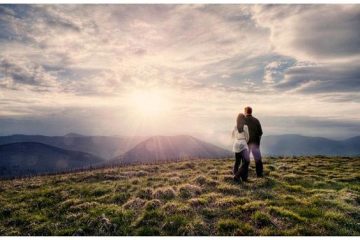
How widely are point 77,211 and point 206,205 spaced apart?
21.5 feet

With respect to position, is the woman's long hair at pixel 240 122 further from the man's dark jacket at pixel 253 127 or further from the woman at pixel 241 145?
the man's dark jacket at pixel 253 127

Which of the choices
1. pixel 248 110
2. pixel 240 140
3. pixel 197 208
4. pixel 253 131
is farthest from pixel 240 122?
pixel 197 208

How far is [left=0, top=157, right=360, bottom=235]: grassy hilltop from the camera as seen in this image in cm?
1181

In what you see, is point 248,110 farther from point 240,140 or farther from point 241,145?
point 241,145

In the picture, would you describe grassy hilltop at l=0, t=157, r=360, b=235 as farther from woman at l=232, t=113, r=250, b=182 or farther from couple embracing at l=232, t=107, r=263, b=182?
couple embracing at l=232, t=107, r=263, b=182

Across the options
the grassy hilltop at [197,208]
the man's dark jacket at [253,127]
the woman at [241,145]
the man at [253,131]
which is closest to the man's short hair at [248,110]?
the man at [253,131]

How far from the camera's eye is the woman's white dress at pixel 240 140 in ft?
61.9

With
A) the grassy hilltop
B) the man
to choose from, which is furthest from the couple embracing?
the grassy hilltop

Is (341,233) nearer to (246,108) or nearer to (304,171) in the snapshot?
(246,108)

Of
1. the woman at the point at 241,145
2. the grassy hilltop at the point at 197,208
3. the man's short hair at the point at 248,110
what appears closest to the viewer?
the grassy hilltop at the point at 197,208

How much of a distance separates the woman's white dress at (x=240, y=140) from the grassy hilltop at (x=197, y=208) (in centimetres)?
218

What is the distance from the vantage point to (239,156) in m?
19.1

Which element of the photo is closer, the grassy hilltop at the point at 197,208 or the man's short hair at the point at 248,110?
the grassy hilltop at the point at 197,208

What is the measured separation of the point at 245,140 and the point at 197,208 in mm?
6675
